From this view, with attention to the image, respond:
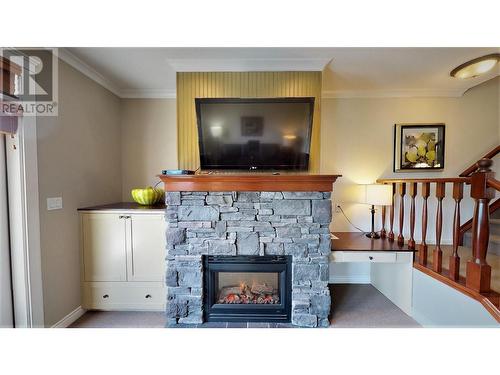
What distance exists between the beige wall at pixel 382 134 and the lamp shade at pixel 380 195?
34 centimetres

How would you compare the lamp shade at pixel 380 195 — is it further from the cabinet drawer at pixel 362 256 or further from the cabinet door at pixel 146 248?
the cabinet door at pixel 146 248

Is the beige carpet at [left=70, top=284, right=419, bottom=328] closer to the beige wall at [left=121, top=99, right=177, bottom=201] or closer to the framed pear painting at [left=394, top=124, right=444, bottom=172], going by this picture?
the beige wall at [left=121, top=99, right=177, bottom=201]

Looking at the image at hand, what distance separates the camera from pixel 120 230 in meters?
1.94

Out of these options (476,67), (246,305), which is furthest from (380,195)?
(246,305)

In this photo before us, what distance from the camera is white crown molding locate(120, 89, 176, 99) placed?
255 cm

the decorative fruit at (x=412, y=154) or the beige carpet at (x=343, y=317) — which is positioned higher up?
the decorative fruit at (x=412, y=154)

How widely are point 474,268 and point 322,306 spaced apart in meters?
1.13

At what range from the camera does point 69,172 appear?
186cm

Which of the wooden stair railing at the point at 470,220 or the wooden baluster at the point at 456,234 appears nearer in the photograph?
the wooden baluster at the point at 456,234

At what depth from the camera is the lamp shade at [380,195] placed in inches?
87.1

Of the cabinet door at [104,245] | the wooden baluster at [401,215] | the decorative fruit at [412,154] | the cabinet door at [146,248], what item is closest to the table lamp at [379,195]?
the wooden baluster at [401,215]

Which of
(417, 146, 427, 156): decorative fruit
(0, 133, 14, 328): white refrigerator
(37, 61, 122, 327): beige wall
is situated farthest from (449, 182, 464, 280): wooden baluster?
(0, 133, 14, 328): white refrigerator

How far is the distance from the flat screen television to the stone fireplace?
383 millimetres
